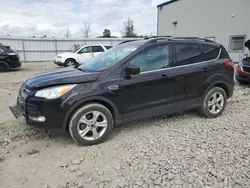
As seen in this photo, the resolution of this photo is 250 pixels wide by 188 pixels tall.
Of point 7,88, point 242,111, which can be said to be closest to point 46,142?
point 242,111

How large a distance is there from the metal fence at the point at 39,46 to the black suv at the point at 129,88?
18.5 metres

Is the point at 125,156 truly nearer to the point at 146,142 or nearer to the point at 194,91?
the point at 146,142

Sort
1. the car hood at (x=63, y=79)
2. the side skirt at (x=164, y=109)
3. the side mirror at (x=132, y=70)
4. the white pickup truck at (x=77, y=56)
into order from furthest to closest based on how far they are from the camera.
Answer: the white pickup truck at (x=77, y=56)
the side skirt at (x=164, y=109)
the side mirror at (x=132, y=70)
the car hood at (x=63, y=79)

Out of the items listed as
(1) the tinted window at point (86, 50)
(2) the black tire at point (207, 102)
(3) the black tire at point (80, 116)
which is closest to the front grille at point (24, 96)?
(3) the black tire at point (80, 116)

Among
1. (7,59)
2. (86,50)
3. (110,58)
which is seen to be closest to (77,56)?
(86,50)

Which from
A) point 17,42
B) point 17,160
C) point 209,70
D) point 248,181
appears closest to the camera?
point 248,181

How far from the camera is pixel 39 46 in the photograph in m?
20.6

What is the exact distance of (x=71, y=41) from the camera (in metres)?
21.7

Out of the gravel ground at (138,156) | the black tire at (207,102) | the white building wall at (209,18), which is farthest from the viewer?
the white building wall at (209,18)

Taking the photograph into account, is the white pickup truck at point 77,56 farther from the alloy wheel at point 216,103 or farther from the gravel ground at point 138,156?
the alloy wheel at point 216,103

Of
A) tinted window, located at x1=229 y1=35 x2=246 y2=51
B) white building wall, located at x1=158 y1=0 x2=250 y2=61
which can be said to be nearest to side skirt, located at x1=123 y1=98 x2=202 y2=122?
white building wall, located at x1=158 y1=0 x2=250 y2=61

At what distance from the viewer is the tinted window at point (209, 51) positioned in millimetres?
4277

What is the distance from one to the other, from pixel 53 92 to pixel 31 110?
1.48 feet

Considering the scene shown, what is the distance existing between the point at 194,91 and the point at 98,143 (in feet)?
7.09
